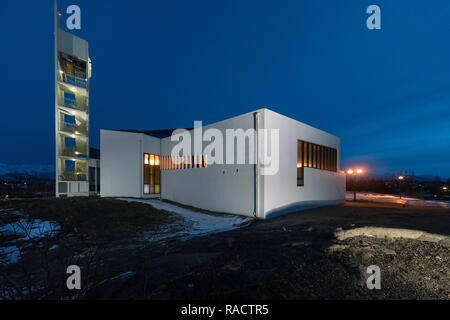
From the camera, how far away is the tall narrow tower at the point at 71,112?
18.4 meters

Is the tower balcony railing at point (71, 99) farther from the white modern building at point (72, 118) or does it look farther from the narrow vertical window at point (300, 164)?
the narrow vertical window at point (300, 164)

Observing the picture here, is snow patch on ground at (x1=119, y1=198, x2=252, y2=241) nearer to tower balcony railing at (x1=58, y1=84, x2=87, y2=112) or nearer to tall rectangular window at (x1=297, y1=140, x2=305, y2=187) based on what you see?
tall rectangular window at (x1=297, y1=140, x2=305, y2=187)

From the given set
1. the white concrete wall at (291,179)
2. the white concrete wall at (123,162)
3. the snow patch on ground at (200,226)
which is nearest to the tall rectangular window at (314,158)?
the white concrete wall at (291,179)

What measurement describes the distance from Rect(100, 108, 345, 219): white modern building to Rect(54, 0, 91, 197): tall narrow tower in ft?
13.5

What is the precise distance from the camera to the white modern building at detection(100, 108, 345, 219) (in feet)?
33.4

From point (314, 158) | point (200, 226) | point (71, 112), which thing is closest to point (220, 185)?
point (200, 226)

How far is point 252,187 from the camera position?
10266mm

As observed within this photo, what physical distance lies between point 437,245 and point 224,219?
7579 mm

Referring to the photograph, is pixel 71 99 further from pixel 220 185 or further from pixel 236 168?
pixel 236 168

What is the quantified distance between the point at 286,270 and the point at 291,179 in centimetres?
879

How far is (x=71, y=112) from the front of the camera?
63.7 ft

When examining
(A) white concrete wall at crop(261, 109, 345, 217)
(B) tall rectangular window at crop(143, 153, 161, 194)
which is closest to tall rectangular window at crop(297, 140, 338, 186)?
(A) white concrete wall at crop(261, 109, 345, 217)
